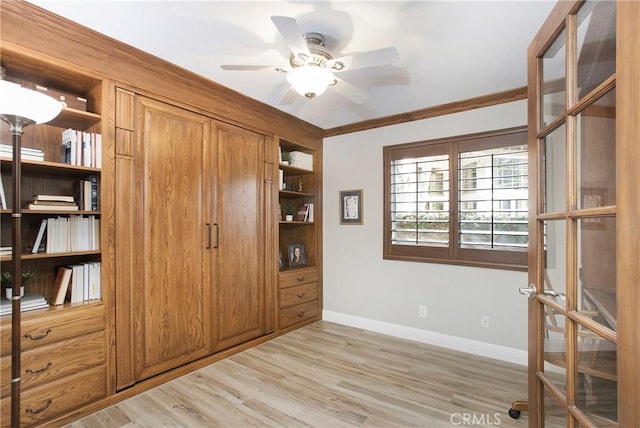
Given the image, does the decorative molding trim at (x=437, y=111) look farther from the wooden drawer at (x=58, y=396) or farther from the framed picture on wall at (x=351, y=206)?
the wooden drawer at (x=58, y=396)

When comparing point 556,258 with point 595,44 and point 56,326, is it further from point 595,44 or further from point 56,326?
point 56,326

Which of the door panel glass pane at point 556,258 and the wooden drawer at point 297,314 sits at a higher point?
the door panel glass pane at point 556,258

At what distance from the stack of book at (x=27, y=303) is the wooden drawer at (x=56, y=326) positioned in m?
0.09

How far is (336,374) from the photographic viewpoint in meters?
2.51

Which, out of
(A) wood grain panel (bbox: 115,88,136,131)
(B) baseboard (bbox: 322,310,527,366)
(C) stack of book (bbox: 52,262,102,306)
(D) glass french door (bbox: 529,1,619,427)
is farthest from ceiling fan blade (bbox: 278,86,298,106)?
(B) baseboard (bbox: 322,310,527,366)

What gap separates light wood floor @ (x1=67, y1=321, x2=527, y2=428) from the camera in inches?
76.4

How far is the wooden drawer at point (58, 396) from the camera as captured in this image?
168cm

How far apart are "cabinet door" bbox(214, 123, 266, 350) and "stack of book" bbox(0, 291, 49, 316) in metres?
1.18

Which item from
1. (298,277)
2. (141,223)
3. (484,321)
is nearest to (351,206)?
(298,277)

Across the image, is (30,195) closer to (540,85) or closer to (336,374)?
(336,374)

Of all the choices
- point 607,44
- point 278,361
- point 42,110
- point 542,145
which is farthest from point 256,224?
point 607,44

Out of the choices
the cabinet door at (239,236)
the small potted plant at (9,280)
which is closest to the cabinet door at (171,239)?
the cabinet door at (239,236)

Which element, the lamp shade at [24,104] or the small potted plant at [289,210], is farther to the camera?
the small potted plant at [289,210]

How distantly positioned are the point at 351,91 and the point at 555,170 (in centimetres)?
187
